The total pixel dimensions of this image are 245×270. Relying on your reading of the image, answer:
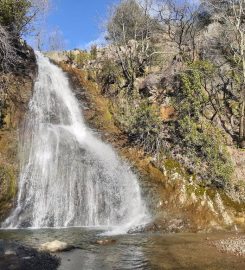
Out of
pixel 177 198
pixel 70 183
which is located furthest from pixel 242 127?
pixel 70 183

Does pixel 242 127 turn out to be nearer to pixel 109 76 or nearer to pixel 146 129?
pixel 146 129

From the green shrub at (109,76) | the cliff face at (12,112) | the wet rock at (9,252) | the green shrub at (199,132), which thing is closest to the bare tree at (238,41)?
the green shrub at (199,132)

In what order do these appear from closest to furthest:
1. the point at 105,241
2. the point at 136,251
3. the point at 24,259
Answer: the point at 24,259 < the point at 136,251 < the point at 105,241

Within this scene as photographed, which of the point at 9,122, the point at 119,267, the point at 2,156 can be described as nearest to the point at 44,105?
the point at 9,122

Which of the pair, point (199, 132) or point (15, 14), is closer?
point (199, 132)

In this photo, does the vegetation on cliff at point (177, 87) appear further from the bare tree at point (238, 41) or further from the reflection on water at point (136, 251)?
the reflection on water at point (136, 251)

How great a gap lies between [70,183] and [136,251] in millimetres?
10199

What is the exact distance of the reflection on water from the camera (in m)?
14.6

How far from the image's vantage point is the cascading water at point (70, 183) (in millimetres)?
24688

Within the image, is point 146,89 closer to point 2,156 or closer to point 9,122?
point 9,122

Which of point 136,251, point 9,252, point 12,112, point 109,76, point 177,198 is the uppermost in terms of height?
point 109,76

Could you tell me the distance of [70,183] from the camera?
26422 mm

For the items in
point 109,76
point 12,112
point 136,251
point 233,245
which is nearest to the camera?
point 136,251

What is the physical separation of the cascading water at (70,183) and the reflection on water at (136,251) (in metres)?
2.58
